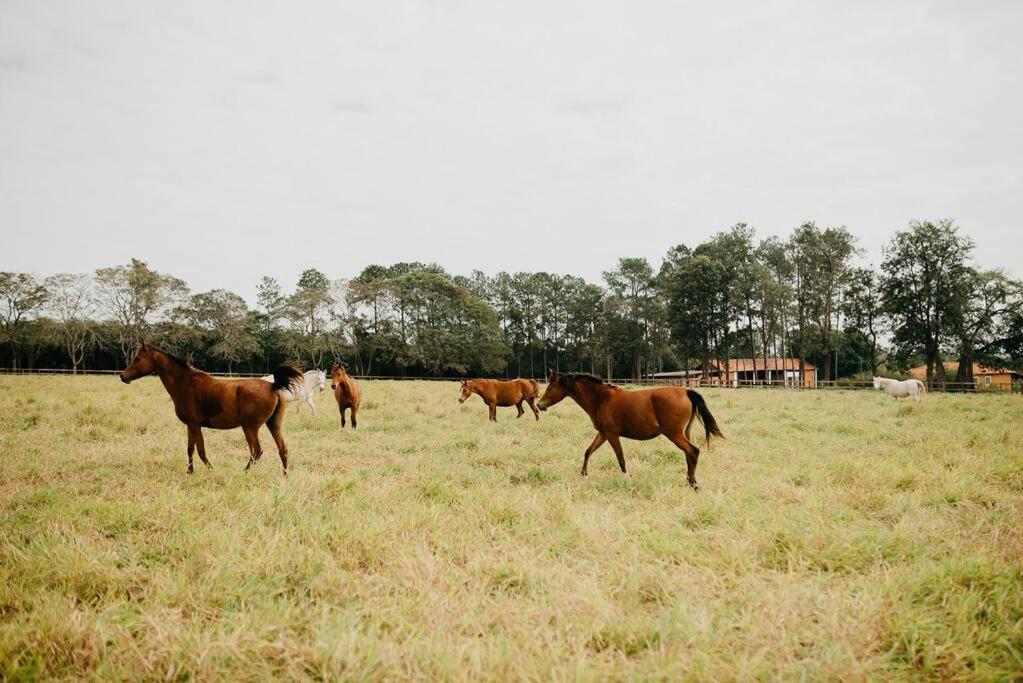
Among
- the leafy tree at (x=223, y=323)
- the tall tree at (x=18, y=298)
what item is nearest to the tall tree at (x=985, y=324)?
the leafy tree at (x=223, y=323)

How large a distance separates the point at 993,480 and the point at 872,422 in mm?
7624

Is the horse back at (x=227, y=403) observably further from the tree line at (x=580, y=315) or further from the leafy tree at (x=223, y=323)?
the leafy tree at (x=223, y=323)

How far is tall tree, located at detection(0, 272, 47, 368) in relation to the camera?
5181 centimetres

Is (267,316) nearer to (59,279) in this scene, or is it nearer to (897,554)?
(59,279)

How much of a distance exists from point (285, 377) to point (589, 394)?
15.6 feet

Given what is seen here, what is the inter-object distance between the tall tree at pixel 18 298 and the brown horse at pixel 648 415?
66470 mm

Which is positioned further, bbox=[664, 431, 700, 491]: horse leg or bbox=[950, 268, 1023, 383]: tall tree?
bbox=[950, 268, 1023, 383]: tall tree

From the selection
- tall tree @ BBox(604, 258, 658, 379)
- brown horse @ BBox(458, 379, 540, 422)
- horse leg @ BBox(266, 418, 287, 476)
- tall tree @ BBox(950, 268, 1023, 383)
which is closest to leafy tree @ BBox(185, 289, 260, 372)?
tall tree @ BBox(604, 258, 658, 379)

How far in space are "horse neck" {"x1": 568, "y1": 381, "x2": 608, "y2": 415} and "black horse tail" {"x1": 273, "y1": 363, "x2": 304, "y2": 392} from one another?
4.43 metres

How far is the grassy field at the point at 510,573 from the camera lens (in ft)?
8.95

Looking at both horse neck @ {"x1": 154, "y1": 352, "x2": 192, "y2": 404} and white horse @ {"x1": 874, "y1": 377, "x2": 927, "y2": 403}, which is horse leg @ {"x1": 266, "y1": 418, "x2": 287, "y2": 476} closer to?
horse neck @ {"x1": 154, "y1": 352, "x2": 192, "y2": 404}

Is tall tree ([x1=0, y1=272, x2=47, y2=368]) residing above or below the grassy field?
above

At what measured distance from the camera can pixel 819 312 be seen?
A: 46938 mm

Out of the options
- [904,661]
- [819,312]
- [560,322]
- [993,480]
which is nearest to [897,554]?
[904,661]
